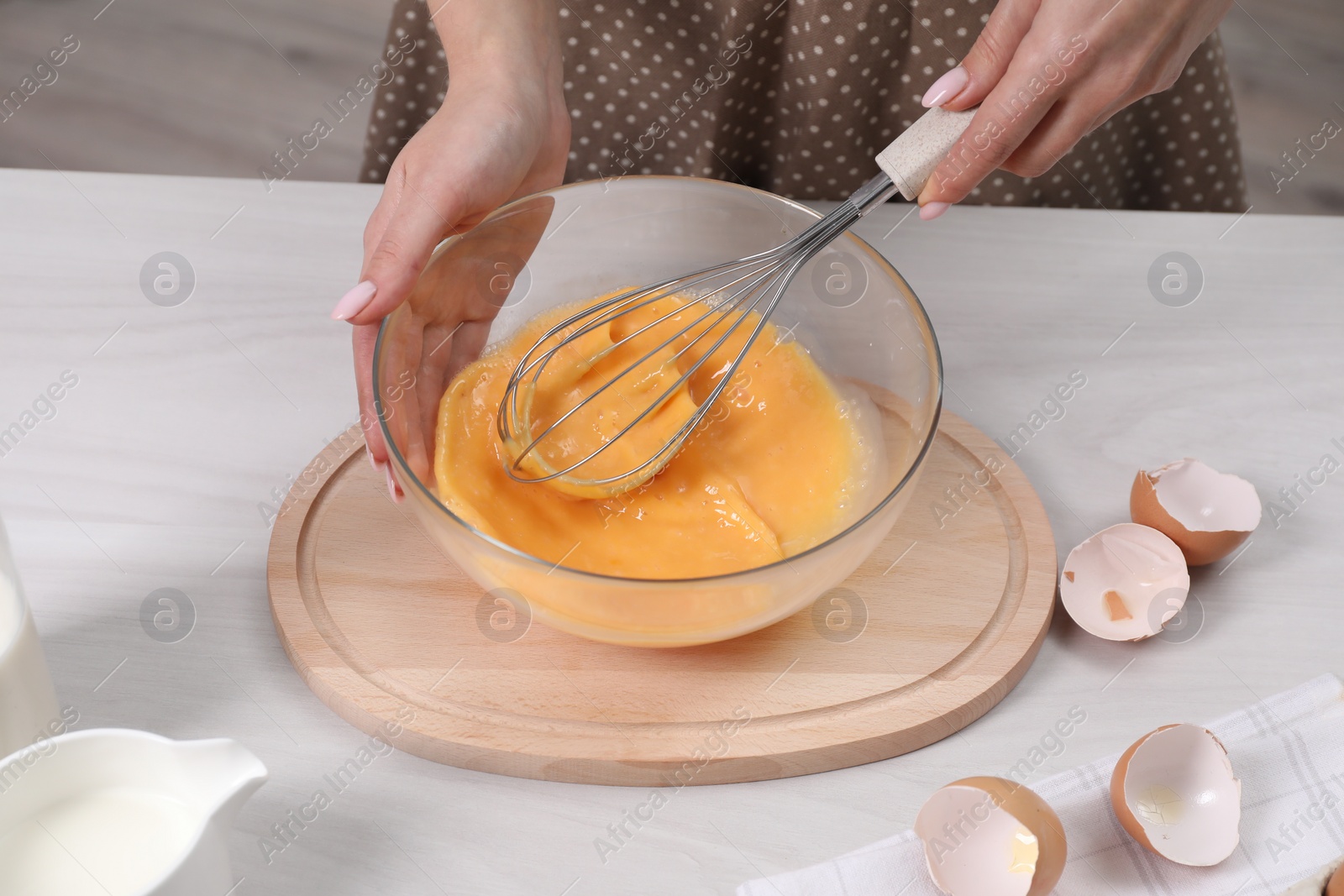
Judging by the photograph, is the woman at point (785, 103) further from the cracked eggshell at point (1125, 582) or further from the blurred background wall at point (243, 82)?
the blurred background wall at point (243, 82)

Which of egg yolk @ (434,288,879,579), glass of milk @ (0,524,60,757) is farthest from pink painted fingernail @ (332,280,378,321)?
glass of milk @ (0,524,60,757)

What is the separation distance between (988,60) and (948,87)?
37 mm

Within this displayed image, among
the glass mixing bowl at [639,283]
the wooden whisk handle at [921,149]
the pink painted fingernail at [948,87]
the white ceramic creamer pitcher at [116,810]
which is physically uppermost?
the pink painted fingernail at [948,87]

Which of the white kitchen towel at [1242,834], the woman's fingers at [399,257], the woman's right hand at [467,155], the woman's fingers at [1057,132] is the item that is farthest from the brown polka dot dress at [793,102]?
the white kitchen towel at [1242,834]

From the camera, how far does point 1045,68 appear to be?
714 millimetres

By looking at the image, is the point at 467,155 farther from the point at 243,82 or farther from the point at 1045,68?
the point at 243,82

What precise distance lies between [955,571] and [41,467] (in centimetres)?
72

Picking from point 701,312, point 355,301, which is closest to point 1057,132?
point 701,312

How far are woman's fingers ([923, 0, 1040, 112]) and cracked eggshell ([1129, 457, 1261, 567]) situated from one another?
317mm

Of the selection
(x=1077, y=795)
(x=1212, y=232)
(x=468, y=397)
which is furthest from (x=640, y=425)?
(x=1212, y=232)

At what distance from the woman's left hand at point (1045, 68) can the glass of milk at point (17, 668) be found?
24.1 inches

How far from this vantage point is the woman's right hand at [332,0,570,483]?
75 centimetres

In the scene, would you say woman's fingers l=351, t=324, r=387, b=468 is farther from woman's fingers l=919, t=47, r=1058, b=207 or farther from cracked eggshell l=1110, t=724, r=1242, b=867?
cracked eggshell l=1110, t=724, r=1242, b=867

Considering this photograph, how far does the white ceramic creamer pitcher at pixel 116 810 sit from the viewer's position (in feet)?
1.71
